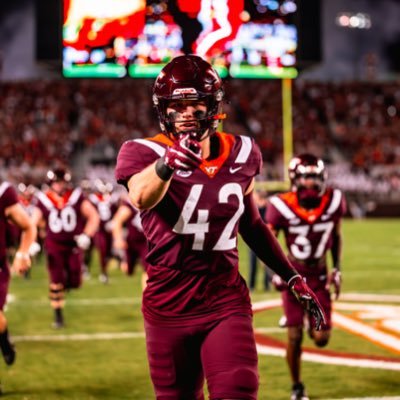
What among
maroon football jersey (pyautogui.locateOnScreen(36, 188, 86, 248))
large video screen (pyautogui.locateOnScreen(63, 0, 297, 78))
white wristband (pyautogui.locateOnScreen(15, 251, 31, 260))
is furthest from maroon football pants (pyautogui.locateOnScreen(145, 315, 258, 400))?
Answer: large video screen (pyautogui.locateOnScreen(63, 0, 297, 78))

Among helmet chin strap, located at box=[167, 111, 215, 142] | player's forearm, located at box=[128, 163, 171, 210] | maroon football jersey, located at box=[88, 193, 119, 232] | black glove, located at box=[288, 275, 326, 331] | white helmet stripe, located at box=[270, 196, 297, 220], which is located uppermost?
helmet chin strap, located at box=[167, 111, 215, 142]

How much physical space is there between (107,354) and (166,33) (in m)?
6.75

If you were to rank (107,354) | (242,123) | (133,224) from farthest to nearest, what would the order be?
(242,123)
(133,224)
(107,354)

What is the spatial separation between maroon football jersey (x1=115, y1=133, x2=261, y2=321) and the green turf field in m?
2.56

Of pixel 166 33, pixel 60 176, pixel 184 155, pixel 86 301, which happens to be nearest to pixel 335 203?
pixel 184 155

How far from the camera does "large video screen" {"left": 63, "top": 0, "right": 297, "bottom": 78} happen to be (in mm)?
Result: 12188

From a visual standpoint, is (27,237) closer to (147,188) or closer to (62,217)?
(147,188)

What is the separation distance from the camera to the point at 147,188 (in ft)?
9.56

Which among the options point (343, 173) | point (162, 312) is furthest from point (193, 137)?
point (343, 173)

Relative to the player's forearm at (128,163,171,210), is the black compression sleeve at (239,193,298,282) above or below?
below

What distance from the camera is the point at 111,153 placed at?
30391mm

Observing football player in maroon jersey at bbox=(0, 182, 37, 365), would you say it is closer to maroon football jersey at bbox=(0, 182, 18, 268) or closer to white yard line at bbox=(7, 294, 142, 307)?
maroon football jersey at bbox=(0, 182, 18, 268)

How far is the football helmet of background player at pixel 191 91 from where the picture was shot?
3.09 metres

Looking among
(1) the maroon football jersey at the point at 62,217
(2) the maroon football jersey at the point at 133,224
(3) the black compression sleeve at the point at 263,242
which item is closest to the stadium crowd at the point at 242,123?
(2) the maroon football jersey at the point at 133,224
